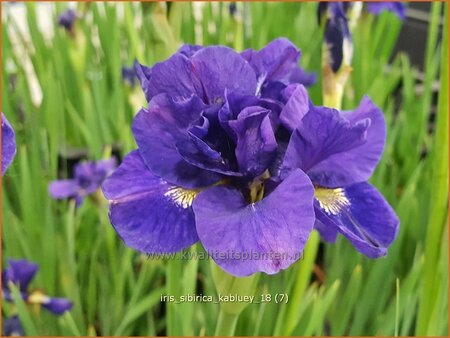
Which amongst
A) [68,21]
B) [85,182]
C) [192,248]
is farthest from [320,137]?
[68,21]

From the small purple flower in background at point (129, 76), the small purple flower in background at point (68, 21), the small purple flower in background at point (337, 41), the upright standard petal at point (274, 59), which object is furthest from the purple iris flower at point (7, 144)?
the small purple flower in background at point (68, 21)

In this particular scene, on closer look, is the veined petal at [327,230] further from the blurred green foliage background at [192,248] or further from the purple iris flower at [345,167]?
the blurred green foliage background at [192,248]

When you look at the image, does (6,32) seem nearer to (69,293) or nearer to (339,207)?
(69,293)

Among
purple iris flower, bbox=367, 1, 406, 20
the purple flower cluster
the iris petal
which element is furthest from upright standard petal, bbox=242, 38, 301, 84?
purple iris flower, bbox=367, 1, 406, 20

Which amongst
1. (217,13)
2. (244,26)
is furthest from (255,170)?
(217,13)

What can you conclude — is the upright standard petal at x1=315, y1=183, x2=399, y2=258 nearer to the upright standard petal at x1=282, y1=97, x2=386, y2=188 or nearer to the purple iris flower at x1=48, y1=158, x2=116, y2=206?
the upright standard petal at x1=282, y1=97, x2=386, y2=188

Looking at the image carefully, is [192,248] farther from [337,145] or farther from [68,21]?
[68,21]

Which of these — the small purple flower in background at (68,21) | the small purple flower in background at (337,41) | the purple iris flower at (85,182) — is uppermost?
the small purple flower in background at (337,41)
